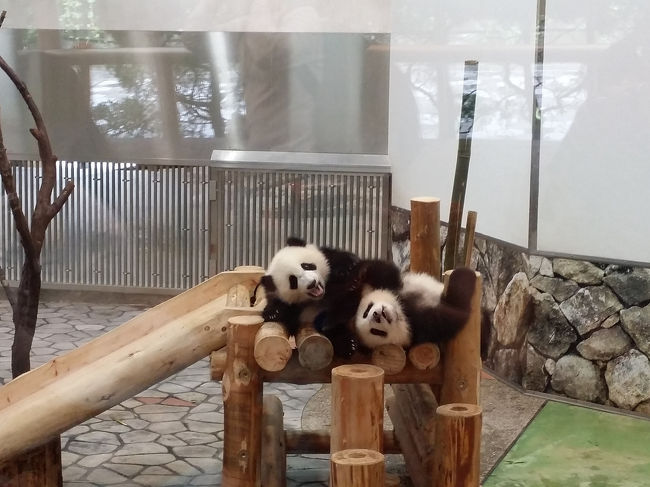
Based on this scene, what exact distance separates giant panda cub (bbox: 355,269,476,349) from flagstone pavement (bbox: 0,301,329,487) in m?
0.75

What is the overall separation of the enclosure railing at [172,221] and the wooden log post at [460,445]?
1.79 meters

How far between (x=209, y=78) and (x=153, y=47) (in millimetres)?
Answer: 288

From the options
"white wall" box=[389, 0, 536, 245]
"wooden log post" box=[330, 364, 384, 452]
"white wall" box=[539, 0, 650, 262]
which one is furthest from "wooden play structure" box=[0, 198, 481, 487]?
"white wall" box=[389, 0, 536, 245]

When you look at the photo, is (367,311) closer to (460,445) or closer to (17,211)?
(460,445)

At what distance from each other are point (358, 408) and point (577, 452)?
3.89 feet

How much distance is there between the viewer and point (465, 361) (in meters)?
2.38

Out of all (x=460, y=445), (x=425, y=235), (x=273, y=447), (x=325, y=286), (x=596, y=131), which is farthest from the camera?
(x=596, y=131)

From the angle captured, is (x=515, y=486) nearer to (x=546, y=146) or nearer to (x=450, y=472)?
(x=450, y=472)

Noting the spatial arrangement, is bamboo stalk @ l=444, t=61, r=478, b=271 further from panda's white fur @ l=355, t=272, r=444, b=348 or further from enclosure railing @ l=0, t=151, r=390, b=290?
panda's white fur @ l=355, t=272, r=444, b=348

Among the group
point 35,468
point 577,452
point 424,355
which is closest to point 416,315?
point 424,355

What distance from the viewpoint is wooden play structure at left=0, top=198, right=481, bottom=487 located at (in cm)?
Result: 215

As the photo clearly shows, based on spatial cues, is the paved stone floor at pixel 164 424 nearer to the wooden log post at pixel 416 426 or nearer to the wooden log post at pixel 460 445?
the wooden log post at pixel 416 426

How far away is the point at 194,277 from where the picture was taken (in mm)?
3918

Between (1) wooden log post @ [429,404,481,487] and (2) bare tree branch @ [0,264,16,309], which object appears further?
(2) bare tree branch @ [0,264,16,309]
